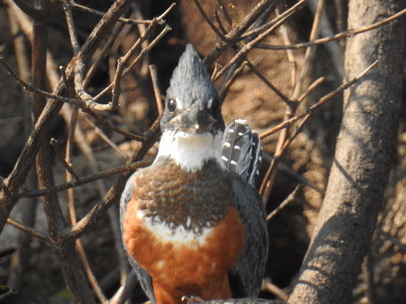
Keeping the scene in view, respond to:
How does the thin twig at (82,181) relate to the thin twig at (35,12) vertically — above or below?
below

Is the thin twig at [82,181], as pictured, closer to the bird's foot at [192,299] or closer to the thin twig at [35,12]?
the bird's foot at [192,299]

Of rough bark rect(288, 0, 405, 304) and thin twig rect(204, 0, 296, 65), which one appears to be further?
rough bark rect(288, 0, 405, 304)

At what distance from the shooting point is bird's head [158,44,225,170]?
2.79 metres

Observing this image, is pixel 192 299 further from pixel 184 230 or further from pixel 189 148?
pixel 189 148

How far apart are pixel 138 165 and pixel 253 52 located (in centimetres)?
183

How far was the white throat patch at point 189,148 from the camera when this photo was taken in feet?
9.63

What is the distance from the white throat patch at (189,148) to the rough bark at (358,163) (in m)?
0.85

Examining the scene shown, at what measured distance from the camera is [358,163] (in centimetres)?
379

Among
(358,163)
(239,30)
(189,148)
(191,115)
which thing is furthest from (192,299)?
(358,163)

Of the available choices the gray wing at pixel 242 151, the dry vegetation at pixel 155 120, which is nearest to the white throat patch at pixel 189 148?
the gray wing at pixel 242 151

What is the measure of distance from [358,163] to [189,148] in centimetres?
110

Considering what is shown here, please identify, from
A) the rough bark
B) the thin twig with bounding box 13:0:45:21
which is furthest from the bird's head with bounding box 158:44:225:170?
the rough bark

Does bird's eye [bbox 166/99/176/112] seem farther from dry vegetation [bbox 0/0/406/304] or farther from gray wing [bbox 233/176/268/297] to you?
dry vegetation [bbox 0/0/406/304]

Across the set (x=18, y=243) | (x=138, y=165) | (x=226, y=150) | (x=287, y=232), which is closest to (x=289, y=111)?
(x=226, y=150)
